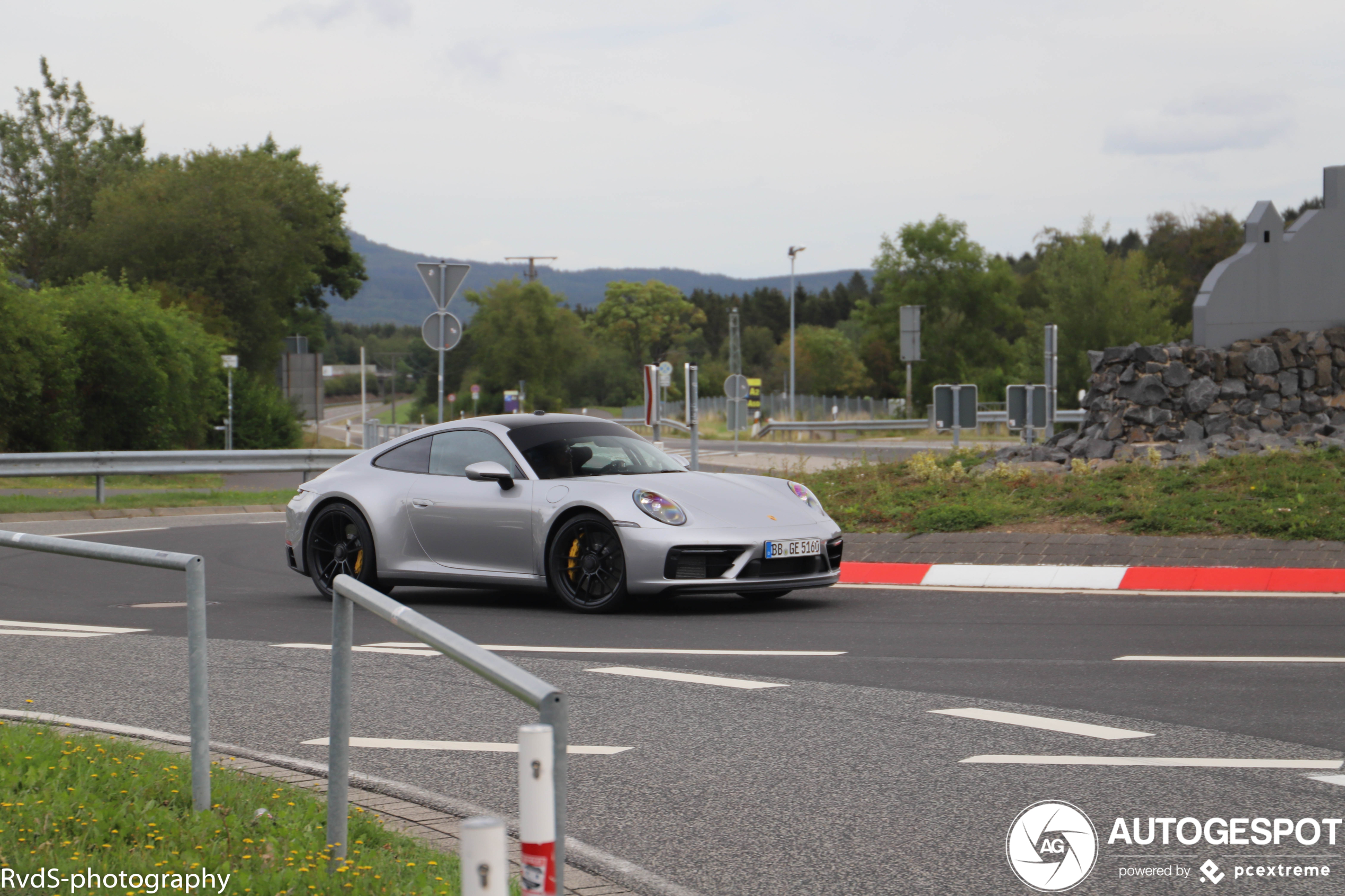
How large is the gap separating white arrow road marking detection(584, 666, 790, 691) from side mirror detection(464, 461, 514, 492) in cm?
279

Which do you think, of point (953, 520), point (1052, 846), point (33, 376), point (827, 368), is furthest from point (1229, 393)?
point (827, 368)

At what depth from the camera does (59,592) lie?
10531 mm

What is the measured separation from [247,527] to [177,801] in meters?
14.5

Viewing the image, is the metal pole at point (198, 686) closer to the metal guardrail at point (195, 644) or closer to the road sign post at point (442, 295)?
the metal guardrail at point (195, 644)

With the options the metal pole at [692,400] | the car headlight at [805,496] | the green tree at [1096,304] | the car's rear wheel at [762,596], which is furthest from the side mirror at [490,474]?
the green tree at [1096,304]

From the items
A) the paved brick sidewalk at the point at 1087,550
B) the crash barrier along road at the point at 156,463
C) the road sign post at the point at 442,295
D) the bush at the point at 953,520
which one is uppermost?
the road sign post at the point at 442,295

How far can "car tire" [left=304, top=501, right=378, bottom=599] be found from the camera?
35.0ft

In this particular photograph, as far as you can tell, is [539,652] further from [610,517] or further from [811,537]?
[811,537]

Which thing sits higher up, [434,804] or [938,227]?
[938,227]

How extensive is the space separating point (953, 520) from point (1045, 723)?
22.6ft

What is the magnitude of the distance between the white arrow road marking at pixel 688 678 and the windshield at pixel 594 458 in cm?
287

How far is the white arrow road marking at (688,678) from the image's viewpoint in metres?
7.07

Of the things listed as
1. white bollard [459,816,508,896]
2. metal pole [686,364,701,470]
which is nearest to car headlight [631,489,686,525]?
white bollard [459,816,508,896]

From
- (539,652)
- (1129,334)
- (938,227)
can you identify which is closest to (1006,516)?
(539,652)
